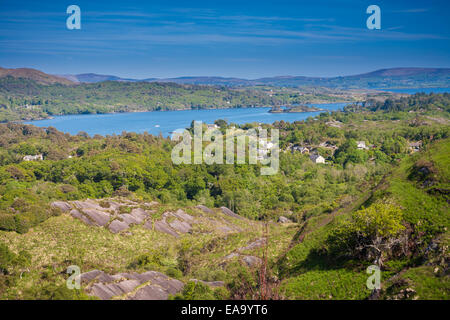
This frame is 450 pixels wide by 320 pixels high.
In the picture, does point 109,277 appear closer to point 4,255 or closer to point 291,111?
point 4,255

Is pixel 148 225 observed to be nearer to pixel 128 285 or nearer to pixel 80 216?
pixel 80 216

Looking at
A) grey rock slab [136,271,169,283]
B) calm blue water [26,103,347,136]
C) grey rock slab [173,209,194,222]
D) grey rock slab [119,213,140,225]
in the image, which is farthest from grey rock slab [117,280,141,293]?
calm blue water [26,103,347,136]

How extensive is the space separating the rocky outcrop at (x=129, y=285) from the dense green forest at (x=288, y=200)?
1539mm

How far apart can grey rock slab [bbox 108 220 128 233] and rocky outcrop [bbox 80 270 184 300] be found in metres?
9.23

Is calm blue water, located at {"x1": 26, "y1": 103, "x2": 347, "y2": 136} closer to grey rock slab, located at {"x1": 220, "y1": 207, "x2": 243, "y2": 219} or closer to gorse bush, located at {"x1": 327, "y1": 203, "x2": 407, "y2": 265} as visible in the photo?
grey rock slab, located at {"x1": 220, "y1": 207, "x2": 243, "y2": 219}

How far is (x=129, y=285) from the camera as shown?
14.9 meters

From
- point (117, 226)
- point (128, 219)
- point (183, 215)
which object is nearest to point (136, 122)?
point (183, 215)

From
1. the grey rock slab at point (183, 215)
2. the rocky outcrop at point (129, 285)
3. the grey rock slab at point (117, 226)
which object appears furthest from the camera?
the grey rock slab at point (183, 215)

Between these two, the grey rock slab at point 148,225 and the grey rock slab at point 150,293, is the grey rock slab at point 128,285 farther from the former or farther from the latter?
the grey rock slab at point 148,225

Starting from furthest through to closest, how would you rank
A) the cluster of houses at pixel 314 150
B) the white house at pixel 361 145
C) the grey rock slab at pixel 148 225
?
1. the white house at pixel 361 145
2. the cluster of houses at pixel 314 150
3. the grey rock slab at pixel 148 225

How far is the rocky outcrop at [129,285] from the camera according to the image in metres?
14.0

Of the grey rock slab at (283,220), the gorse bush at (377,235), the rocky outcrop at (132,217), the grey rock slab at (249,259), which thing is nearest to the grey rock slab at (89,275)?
the grey rock slab at (249,259)
